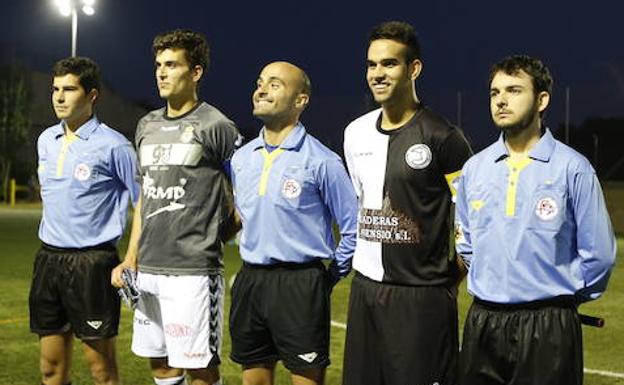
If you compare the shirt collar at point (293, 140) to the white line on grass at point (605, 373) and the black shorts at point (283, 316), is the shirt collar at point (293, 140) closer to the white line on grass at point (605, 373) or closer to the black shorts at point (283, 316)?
the black shorts at point (283, 316)

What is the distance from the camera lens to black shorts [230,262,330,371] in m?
4.54

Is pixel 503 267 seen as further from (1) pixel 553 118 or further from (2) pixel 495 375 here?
(1) pixel 553 118

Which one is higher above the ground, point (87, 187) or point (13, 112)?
point (13, 112)

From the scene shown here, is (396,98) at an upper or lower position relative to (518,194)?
upper

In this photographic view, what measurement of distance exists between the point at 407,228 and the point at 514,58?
2.74ft

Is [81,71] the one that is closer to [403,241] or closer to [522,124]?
[403,241]

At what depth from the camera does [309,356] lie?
4.54 meters

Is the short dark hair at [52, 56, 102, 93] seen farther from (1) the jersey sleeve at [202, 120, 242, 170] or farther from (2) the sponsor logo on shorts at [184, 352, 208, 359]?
(2) the sponsor logo on shorts at [184, 352, 208, 359]

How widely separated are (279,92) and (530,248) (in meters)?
1.53

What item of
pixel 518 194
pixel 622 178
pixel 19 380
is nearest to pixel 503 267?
pixel 518 194

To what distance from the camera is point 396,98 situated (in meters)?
4.24

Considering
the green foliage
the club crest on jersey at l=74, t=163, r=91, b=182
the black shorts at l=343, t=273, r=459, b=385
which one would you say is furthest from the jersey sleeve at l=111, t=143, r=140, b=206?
the green foliage

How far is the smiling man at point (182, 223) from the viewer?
4.80 m

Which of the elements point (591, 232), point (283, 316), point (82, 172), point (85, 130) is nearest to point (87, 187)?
point (82, 172)
